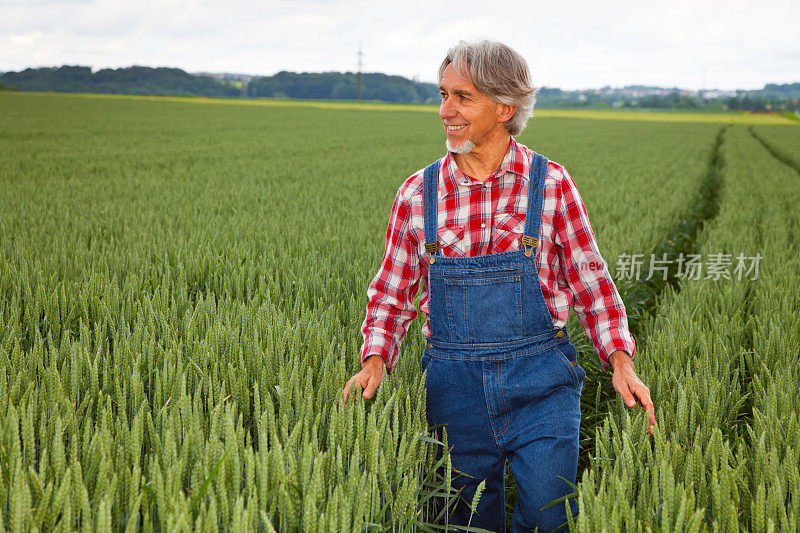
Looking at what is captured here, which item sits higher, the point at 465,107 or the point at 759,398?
the point at 465,107

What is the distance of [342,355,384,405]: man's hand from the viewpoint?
1867 millimetres

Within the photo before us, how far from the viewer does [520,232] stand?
1.86 metres

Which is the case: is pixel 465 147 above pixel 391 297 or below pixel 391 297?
above

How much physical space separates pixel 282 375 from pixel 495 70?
1.09 metres

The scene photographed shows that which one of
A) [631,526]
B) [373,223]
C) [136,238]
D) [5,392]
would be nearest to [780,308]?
[631,526]

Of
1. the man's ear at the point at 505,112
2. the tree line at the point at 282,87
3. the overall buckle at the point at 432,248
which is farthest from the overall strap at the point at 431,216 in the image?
the tree line at the point at 282,87

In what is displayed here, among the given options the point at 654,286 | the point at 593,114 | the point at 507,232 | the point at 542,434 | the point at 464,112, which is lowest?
the point at 654,286

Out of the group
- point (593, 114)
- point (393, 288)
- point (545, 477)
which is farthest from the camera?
point (593, 114)

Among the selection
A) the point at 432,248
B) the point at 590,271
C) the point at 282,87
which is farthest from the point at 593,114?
the point at 432,248

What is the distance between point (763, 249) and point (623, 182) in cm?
455

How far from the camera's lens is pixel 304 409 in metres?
1.77

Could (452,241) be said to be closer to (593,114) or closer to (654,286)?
(654,286)

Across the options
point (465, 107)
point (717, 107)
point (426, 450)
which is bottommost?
point (426, 450)

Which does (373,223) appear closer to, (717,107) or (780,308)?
(780,308)
